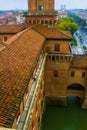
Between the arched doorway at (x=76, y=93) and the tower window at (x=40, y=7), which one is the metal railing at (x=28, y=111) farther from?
the tower window at (x=40, y=7)

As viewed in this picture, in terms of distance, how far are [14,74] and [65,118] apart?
67.9 ft

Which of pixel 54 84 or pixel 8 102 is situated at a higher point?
pixel 8 102

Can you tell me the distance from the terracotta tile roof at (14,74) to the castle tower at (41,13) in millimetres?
12639

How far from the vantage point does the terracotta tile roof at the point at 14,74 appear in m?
9.46

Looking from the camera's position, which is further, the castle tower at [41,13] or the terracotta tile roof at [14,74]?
the castle tower at [41,13]

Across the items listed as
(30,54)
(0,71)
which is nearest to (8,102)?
(0,71)

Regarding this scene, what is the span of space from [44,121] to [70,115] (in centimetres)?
514

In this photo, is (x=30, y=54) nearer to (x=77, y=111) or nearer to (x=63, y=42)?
(x=63, y=42)

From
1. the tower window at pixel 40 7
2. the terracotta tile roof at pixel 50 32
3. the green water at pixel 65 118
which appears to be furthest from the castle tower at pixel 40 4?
the green water at pixel 65 118

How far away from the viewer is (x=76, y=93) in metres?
33.7

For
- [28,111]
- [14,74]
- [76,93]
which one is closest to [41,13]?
[76,93]

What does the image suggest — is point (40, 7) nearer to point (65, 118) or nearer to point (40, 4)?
point (40, 4)

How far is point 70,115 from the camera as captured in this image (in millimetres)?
31781

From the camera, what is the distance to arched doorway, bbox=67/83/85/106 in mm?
33406
